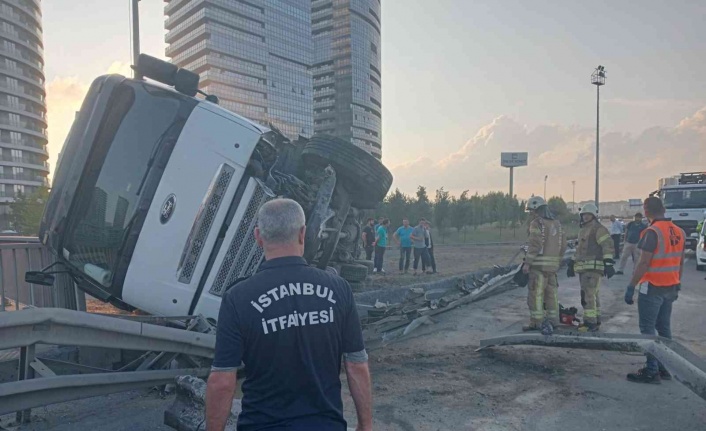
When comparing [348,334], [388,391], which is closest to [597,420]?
[388,391]

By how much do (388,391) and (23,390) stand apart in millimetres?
2662

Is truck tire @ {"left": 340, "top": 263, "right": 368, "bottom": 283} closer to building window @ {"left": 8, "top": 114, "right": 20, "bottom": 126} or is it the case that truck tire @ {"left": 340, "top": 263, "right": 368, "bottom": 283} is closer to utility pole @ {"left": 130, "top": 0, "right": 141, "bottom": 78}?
utility pole @ {"left": 130, "top": 0, "right": 141, "bottom": 78}

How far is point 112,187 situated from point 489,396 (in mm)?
3505

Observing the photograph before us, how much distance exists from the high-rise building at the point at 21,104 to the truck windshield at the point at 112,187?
60900mm

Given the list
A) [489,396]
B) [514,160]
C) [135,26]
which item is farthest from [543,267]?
[514,160]

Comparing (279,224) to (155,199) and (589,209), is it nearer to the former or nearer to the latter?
(155,199)

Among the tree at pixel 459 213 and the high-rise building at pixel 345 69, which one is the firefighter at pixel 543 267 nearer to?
the tree at pixel 459 213

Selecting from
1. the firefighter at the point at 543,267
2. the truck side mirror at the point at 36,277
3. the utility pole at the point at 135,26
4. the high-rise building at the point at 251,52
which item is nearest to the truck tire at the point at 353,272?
the firefighter at the point at 543,267

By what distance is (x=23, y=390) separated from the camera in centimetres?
246

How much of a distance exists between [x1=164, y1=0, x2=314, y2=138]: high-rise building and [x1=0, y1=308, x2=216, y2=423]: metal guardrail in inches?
2248

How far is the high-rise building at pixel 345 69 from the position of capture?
8312cm

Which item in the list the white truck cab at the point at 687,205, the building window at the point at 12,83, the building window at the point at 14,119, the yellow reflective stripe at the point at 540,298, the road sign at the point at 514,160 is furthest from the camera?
the road sign at the point at 514,160

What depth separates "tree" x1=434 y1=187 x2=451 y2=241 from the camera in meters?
36.3

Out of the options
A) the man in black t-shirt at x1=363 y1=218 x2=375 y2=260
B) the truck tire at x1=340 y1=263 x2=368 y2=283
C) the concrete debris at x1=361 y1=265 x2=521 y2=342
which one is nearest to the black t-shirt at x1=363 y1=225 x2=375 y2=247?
the man in black t-shirt at x1=363 y1=218 x2=375 y2=260
